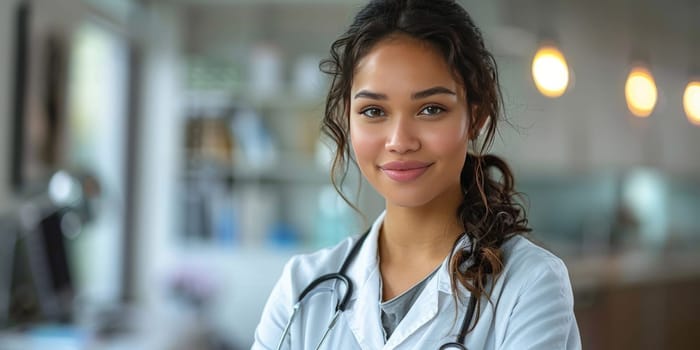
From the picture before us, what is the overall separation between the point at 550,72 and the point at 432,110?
164cm

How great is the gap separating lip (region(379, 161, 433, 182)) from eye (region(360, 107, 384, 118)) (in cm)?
6

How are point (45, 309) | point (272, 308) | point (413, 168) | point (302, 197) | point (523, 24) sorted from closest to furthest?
point (413, 168) < point (272, 308) < point (45, 309) < point (523, 24) < point (302, 197)

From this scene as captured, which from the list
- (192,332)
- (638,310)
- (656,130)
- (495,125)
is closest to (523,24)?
(656,130)

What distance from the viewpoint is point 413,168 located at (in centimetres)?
92

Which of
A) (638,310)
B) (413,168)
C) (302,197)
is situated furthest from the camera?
(302,197)

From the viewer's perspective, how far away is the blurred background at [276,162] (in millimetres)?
4098

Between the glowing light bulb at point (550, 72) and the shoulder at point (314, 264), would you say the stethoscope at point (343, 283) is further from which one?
the glowing light bulb at point (550, 72)

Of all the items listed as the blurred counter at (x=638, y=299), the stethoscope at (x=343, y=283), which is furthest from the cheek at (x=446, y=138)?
the blurred counter at (x=638, y=299)

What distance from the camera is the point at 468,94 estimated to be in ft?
3.10

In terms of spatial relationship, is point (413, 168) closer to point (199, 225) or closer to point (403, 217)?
point (403, 217)

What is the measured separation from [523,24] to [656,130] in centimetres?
140

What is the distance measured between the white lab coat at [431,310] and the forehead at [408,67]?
214mm

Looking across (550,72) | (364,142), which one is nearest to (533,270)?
(364,142)

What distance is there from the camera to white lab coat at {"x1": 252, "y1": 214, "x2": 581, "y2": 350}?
87 cm
